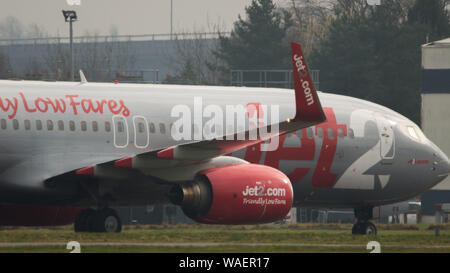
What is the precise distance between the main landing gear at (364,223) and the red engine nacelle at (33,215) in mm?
6954

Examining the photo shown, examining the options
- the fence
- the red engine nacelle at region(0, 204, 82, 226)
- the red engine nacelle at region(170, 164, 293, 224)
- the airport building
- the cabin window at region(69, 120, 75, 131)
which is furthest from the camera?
the fence

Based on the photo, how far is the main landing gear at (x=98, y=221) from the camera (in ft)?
80.5

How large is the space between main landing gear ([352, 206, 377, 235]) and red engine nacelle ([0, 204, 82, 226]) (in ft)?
22.8

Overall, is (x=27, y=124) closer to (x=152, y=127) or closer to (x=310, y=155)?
(x=152, y=127)

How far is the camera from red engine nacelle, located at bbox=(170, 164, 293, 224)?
22594 millimetres

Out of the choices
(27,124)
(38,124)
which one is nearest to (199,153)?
(38,124)

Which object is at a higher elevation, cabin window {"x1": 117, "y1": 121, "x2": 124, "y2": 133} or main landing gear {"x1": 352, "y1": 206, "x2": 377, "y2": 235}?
cabin window {"x1": 117, "y1": 121, "x2": 124, "y2": 133}

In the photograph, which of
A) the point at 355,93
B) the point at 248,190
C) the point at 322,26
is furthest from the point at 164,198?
the point at 322,26

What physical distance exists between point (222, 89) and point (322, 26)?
2294 inches

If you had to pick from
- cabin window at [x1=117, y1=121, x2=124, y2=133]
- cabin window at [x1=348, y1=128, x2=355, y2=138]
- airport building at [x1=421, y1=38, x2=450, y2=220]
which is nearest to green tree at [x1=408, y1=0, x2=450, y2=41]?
airport building at [x1=421, y1=38, x2=450, y2=220]

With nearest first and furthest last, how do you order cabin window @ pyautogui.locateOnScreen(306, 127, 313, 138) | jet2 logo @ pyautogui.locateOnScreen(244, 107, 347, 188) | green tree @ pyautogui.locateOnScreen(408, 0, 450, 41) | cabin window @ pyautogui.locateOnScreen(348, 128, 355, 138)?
jet2 logo @ pyautogui.locateOnScreen(244, 107, 347, 188) < cabin window @ pyautogui.locateOnScreen(306, 127, 313, 138) < cabin window @ pyautogui.locateOnScreen(348, 128, 355, 138) < green tree @ pyautogui.locateOnScreen(408, 0, 450, 41)

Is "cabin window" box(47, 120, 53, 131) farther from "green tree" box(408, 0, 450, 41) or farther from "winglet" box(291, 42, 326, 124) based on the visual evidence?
"green tree" box(408, 0, 450, 41)

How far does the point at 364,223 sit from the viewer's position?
27.8 metres
